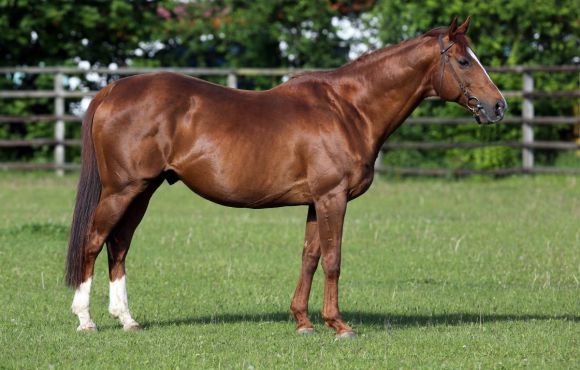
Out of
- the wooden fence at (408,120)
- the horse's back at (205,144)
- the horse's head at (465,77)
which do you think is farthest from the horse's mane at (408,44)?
the wooden fence at (408,120)

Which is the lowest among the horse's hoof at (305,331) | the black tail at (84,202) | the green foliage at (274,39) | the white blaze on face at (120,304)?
the horse's hoof at (305,331)

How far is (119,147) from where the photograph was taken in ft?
27.1

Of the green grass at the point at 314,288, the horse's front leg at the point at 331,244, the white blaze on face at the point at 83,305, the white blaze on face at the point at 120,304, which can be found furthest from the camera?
the white blaze on face at the point at 120,304

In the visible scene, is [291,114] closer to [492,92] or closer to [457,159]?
[492,92]

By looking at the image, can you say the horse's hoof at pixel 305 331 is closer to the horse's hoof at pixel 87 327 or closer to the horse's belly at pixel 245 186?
the horse's belly at pixel 245 186

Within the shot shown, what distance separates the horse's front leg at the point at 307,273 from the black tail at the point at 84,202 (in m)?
1.60

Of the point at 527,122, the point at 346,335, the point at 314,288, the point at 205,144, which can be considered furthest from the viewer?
the point at 527,122

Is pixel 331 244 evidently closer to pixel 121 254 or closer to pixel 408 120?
pixel 121 254

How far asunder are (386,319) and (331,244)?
1.10 metres

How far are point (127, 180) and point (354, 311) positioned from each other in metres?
2.38

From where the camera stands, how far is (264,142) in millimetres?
8297

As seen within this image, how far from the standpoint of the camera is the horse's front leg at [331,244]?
8.21 m

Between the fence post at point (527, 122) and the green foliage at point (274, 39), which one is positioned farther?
the green foliage at point (274, 39)

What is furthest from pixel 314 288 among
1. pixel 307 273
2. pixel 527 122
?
pixel 527 122
